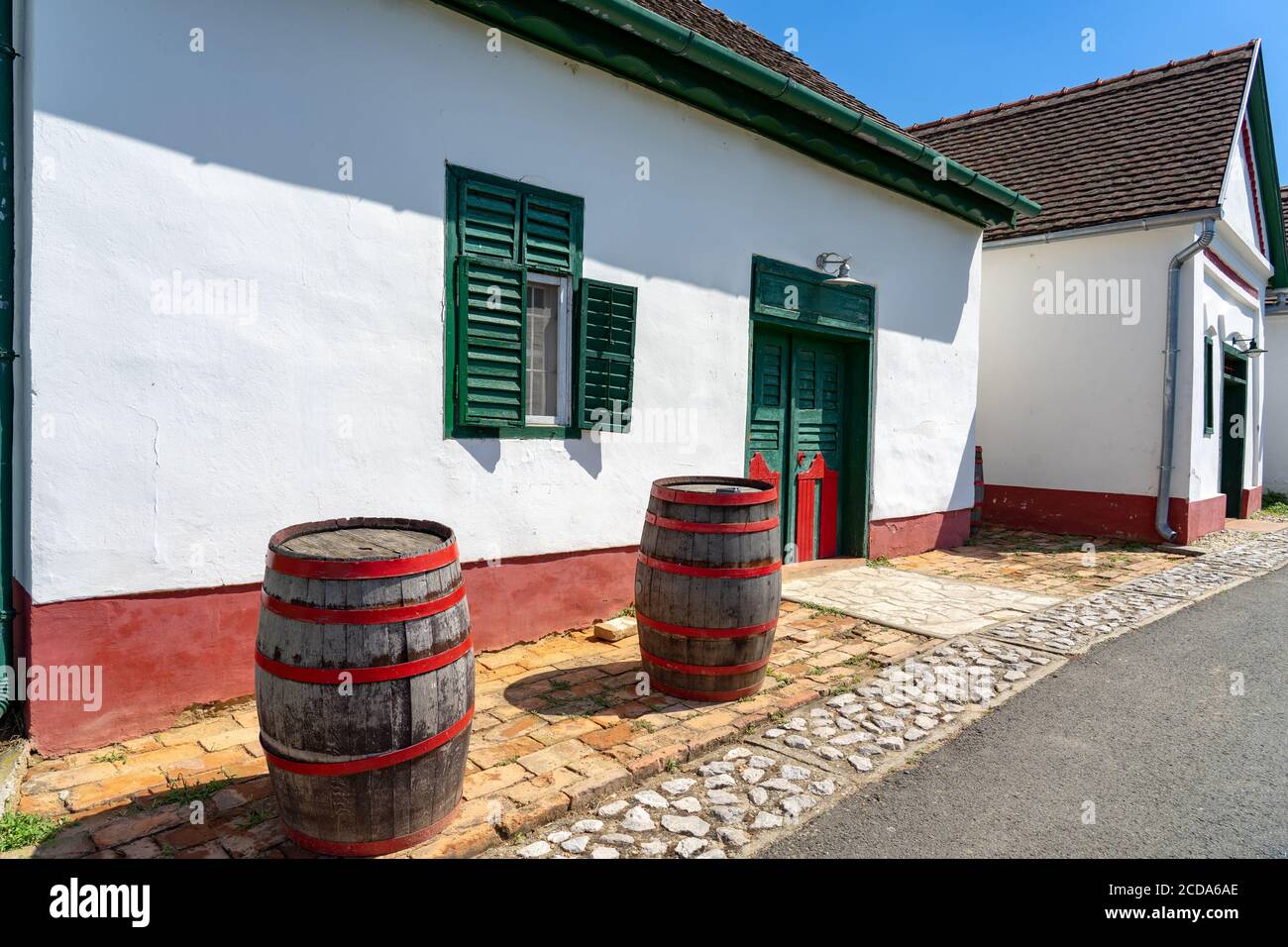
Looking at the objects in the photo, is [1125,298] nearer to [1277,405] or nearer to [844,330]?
[844,330]

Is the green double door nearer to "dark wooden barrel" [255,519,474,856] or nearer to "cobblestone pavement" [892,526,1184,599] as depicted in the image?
"cobblestone pavement" [892,526,1184,599]

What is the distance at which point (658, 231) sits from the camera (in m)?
5.70

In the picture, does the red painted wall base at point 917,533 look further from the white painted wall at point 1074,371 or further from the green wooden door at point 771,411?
the white painted wall at point 1074,371

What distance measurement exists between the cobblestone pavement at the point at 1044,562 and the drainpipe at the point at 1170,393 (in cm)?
45

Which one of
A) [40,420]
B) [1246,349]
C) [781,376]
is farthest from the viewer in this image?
[1246,349]

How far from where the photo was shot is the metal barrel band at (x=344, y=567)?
8.60ft

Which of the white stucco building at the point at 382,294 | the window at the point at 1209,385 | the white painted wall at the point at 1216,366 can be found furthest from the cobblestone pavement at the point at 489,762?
the window at the point at 1209,385

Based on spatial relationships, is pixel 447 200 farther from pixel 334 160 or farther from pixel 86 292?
pixel 86 292

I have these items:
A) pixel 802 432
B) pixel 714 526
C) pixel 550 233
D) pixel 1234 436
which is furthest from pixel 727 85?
pixel 1234 436

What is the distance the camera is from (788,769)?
11.5ft

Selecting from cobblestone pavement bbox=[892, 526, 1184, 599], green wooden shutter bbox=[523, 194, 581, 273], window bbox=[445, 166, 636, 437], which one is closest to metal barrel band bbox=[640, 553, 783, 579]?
window bbox=[445, 166, 636, 437]

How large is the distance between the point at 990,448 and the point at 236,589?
10.1m
